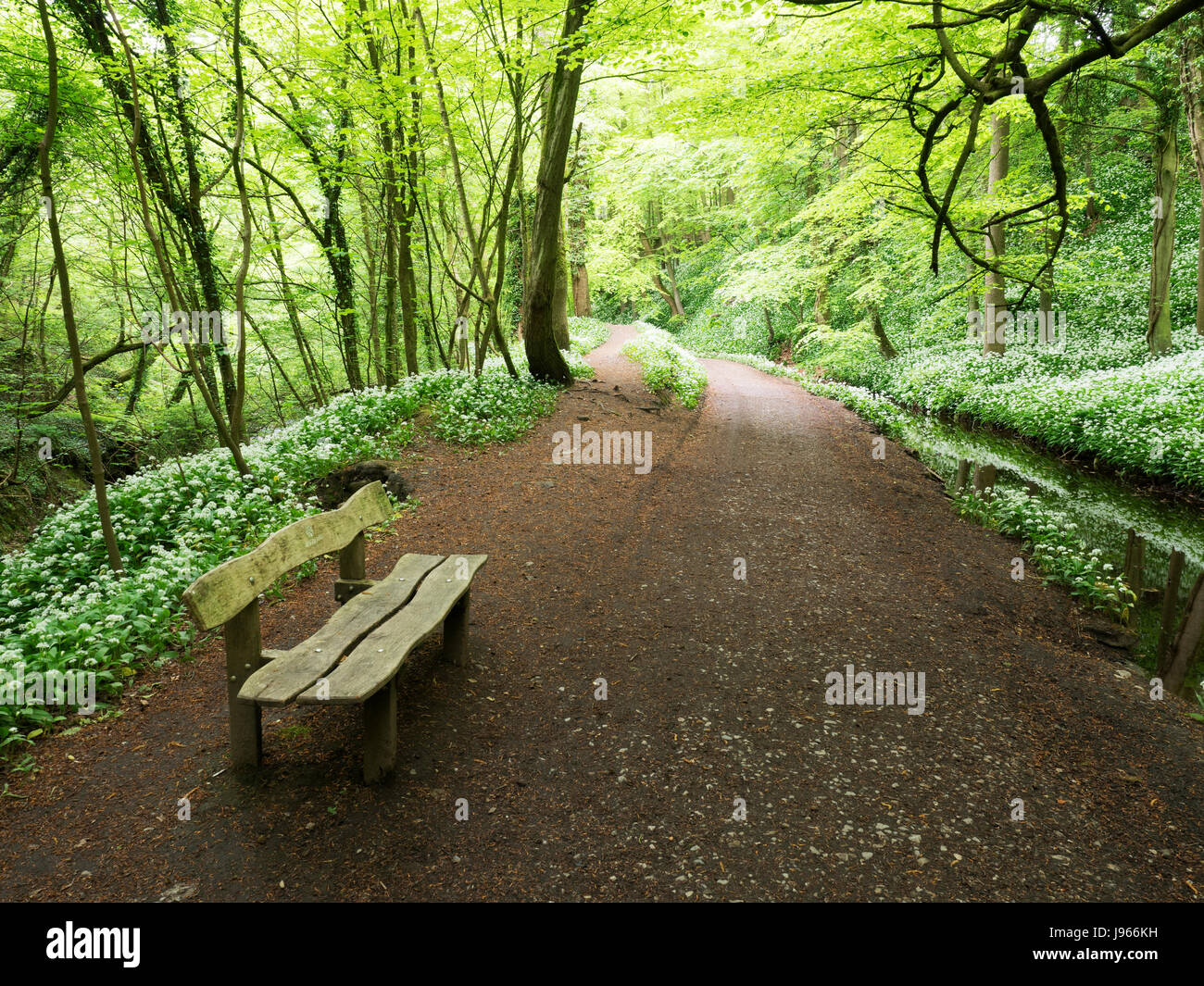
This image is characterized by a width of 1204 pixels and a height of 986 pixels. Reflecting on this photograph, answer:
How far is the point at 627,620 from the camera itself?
5066 mm

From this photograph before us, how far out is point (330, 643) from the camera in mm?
3279

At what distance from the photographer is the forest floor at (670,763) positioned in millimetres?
2766

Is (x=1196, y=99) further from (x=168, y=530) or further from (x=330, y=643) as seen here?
(x=168, y=530)

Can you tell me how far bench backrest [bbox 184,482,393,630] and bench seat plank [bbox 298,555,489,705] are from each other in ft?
1.99

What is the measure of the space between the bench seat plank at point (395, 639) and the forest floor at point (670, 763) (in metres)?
0.59

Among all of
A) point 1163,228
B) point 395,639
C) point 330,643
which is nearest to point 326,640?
point 330,643

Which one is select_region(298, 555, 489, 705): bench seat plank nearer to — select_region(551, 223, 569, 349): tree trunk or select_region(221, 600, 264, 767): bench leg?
select_region(221, 600, 264, 767): bench leg

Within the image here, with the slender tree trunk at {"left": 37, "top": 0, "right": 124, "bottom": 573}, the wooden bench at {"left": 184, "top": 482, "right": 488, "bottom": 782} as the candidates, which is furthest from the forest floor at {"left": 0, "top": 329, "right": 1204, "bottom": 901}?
the slender tree trunk at {"left": 37, "top": 0, "right": 124, "bottom": 573}

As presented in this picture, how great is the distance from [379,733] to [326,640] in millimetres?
590

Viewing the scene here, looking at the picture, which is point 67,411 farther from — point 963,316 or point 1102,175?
point 1102,175

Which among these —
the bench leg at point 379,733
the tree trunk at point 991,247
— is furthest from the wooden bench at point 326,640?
the tree trunk at point 991,247

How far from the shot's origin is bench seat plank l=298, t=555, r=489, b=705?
2.79 m

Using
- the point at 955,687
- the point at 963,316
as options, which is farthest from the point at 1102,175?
the point at 955,687

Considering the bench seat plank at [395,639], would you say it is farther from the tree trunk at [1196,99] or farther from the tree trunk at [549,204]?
the tree trunk at [1196,99]
